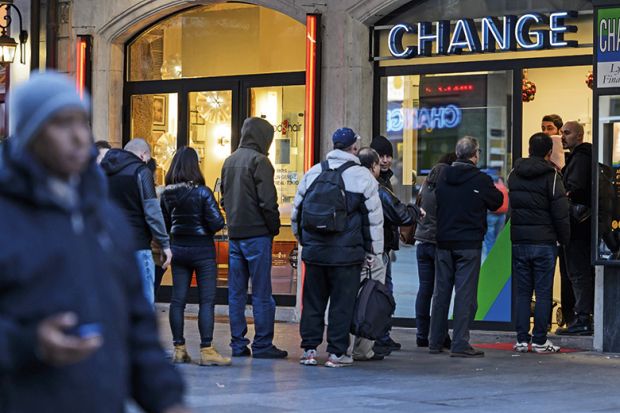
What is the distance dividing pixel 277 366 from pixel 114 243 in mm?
7960

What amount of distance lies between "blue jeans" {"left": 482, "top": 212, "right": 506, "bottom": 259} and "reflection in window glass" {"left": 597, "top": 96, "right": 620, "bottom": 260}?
1.72 metres

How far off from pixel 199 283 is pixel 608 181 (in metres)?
4.11

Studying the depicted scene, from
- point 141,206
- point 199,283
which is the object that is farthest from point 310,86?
point 141,206

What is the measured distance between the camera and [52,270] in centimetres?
298

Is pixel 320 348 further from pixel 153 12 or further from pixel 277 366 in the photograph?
pixel 153 12

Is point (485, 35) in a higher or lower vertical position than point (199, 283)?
higher

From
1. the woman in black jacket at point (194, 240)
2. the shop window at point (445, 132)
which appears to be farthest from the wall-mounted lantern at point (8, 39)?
the woman in black jacket at point (194, 240)

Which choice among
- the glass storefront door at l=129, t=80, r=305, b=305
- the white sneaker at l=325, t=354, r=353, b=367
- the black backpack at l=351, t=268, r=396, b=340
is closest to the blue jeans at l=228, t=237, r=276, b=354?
the white sneaker at l=325, t=354, r=353, b=367

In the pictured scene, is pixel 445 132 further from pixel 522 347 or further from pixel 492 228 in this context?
pixel 522 347

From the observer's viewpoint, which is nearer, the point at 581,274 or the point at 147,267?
the point at 147,267

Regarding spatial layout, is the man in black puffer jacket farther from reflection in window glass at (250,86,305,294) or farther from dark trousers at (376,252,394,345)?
reflection in window glass at (250,86,305,294)

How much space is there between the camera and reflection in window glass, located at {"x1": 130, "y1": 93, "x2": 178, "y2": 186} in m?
17.2

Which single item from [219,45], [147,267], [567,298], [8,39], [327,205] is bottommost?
[567,298]

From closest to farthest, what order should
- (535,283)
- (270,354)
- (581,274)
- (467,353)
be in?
1. (270,354)
2. (467,353)
3. (535,283)
4. (581,274)
